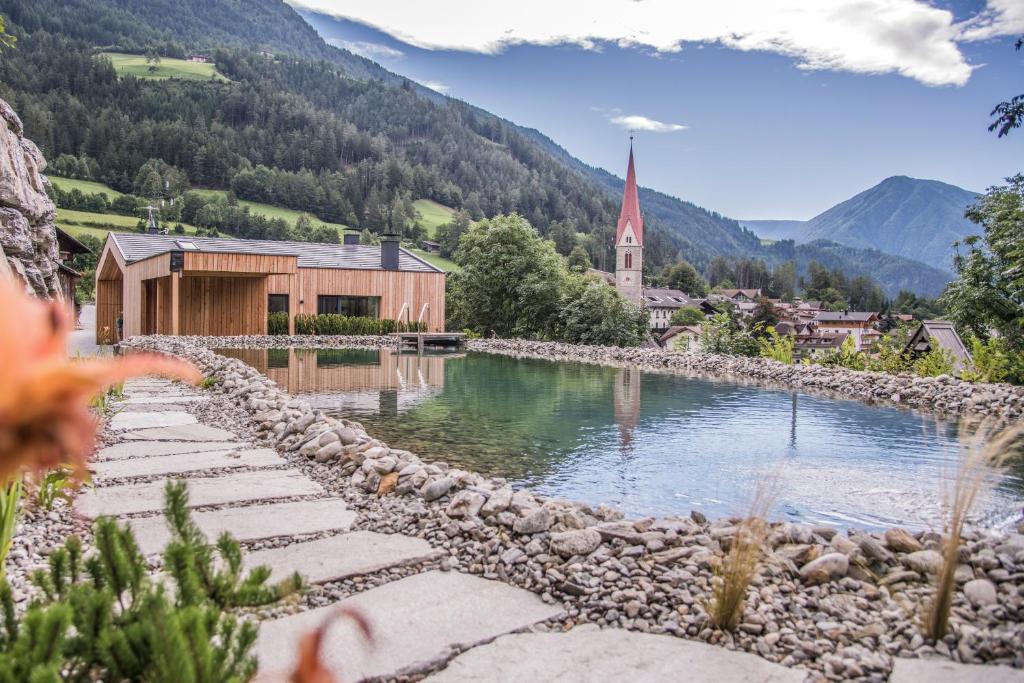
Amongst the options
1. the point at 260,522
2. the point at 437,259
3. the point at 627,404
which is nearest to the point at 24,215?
the point at 260,522

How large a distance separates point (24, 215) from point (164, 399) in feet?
12.5

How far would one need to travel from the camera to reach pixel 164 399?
26.8 ft

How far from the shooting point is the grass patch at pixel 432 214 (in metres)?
66.8

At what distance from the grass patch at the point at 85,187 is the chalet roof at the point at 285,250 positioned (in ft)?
95.6

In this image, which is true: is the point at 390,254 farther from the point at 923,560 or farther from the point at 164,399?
the point at 923,560

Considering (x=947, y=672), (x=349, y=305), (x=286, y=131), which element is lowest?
(x=947, y=672)

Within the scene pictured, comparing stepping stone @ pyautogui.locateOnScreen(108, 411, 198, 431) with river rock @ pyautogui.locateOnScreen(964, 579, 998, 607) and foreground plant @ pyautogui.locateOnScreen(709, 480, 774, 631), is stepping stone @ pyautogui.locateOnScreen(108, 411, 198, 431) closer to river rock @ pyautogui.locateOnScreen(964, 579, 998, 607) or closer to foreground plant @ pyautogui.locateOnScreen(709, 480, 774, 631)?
foreground plant @ pyautogui.locateOnScreen(709, 480, 774, 631)

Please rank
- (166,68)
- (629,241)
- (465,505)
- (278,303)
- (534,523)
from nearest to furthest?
1. (534,523)
2. (465,505)
3. (278,303)
4. (629,241)
5. (166,68)

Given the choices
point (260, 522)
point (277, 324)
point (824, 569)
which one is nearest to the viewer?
point (824, 569)

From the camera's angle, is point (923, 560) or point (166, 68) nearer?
point (923, 560)

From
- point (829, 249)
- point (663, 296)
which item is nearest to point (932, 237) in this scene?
point (829, 249)

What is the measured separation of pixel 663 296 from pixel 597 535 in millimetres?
83908

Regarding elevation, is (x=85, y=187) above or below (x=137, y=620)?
above

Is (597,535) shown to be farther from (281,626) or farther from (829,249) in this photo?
(829,249)
